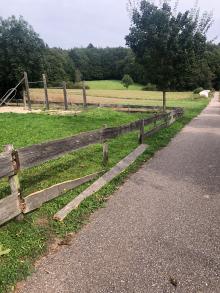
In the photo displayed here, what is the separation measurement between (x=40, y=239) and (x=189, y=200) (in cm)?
283

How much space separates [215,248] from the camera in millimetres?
4176

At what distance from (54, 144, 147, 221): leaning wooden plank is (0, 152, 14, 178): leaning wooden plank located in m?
1.01

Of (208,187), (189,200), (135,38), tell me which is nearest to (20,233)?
(189,200)

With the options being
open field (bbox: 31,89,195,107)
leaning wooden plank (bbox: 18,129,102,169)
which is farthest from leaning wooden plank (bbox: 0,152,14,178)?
open field (bbox: 31,89,195,107)

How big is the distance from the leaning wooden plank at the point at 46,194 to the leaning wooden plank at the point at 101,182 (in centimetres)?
30

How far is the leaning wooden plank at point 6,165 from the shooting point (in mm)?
4336

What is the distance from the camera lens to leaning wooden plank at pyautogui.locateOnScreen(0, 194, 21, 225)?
14.3ft

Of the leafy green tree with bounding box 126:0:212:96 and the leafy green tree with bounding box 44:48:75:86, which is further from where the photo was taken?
the leafy green tree with bounding box 44:48:75:86

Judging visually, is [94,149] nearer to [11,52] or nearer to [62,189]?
[62,189]

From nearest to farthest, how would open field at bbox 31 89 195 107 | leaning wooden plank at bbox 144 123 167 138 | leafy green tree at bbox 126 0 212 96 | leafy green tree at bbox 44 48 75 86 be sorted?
leaning wooden plank at bbox 144 123 167 138, leafy green tree at bbox 126 0 212 96, open field at bbox 31 89 195 107, leafy green tree at bbox 44 48 75 86

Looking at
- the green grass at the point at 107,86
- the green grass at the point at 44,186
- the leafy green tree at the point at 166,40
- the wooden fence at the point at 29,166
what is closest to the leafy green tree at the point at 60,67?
the green grass at the point at 107,86

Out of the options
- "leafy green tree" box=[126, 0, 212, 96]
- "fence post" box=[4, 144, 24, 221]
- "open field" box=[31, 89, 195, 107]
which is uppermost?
"leafy green tree" box=[126, 0, 212, 96]

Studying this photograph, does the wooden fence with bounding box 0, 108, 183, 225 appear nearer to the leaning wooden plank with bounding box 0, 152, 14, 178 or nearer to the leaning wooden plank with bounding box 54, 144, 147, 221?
the leaning wooden plank with bounding box 0, 152, 14, 178

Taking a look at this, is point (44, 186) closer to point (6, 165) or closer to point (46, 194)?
point (46, 194)
